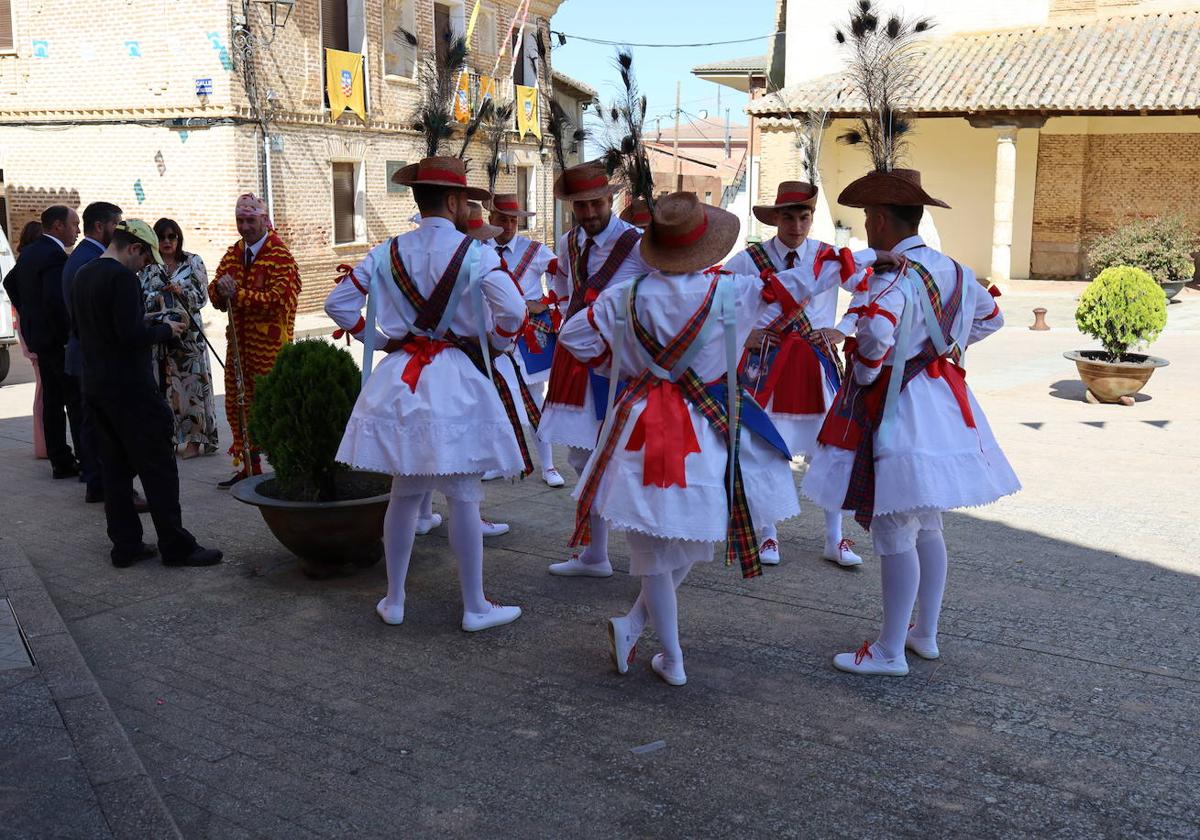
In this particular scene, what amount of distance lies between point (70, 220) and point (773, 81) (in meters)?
25.4

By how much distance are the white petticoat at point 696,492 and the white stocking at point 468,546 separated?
0.78 m

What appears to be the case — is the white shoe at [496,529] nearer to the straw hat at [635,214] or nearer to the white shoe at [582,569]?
the white shoe at [582,569]

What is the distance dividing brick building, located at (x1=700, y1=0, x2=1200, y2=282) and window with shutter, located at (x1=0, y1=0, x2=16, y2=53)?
13460 mm

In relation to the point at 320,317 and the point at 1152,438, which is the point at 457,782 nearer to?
the point at 1152,438

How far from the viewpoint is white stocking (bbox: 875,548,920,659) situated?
432 cm

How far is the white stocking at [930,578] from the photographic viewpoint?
4453mm

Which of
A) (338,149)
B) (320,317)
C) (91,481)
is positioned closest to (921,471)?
(91,481)

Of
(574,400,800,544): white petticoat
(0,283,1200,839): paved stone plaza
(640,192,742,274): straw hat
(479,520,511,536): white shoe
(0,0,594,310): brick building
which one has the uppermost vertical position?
(0,0,594,310): brick building

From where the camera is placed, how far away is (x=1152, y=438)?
9.04 metres

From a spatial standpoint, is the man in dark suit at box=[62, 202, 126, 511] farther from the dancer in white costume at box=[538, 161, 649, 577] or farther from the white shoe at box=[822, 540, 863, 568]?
Result: the white shoe at box=[822, 540, 863, 568]

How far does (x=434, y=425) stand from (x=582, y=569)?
140 cm

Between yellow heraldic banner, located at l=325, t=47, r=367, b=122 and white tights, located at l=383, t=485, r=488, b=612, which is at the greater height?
yellow heraldic banner, located at l=325, t=47, r=367, b=122

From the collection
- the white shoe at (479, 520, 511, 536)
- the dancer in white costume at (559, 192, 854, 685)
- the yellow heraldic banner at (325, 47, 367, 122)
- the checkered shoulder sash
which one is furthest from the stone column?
the dancer in white costume at (559, 192, 854, 685)

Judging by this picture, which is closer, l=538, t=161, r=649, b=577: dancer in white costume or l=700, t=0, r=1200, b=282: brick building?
l=538, t=161, r=649, b=577: dancer in white costume
